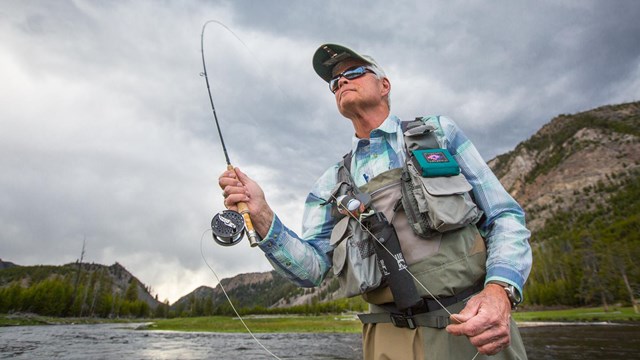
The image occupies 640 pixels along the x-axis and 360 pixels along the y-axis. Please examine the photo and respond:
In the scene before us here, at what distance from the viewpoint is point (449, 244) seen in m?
2.14

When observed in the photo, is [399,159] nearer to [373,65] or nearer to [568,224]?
[373,65]

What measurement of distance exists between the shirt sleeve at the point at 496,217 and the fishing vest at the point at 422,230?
0.09 meters

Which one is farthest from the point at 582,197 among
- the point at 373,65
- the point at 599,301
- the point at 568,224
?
the point at 373,65

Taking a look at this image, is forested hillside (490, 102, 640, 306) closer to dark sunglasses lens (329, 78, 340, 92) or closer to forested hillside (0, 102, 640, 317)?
forested hillside (0, 102, 640, 317)

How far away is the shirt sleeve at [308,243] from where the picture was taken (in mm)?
2494

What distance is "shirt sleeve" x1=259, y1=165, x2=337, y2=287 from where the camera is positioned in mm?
2494

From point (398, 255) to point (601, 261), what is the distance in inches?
3302

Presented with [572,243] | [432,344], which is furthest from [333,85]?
[572,243]

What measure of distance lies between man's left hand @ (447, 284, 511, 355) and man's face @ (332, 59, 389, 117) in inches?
71.0

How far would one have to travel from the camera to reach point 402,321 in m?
2.17

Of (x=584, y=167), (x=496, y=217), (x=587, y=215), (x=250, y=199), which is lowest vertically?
(x=496, y=217)

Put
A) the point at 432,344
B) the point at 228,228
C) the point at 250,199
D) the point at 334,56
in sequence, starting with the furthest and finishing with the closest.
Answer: the point at 334,56, the point at 250,199, the point at 228,228, the point at 432,344

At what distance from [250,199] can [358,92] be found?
4.06 ft

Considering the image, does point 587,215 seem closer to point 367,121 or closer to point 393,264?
point 367,121
